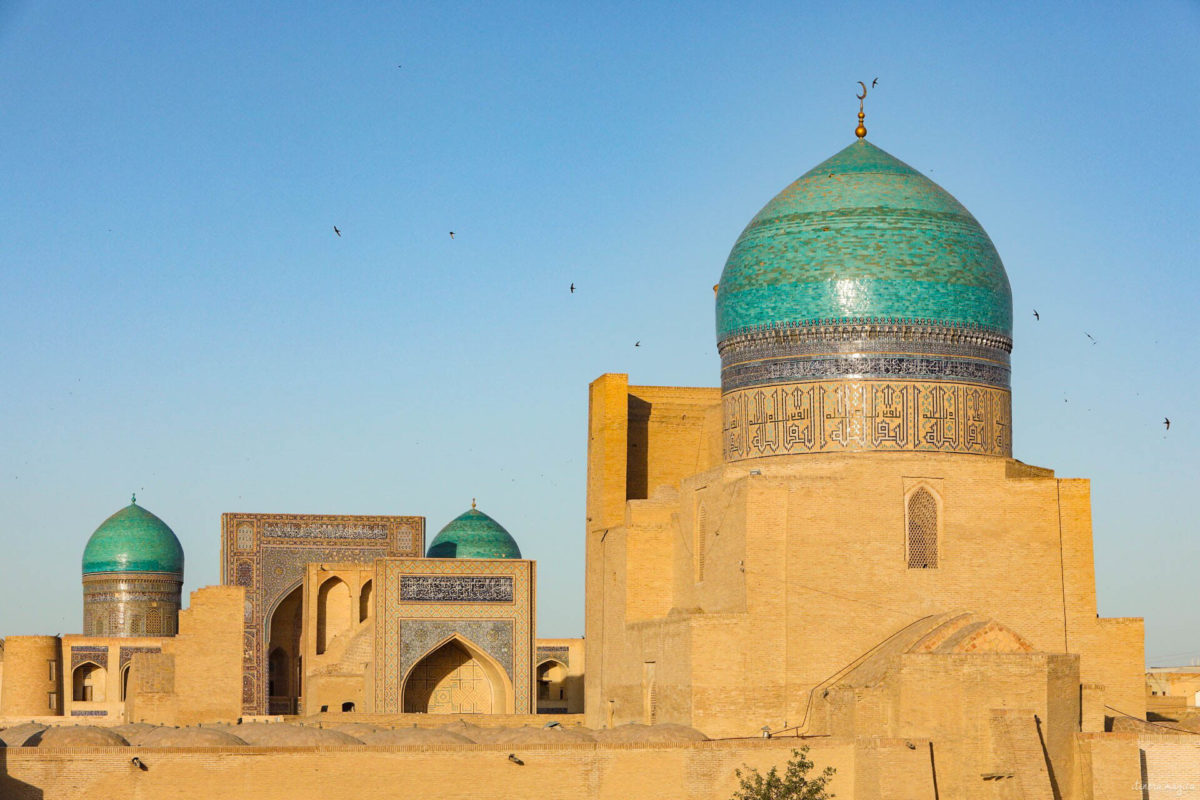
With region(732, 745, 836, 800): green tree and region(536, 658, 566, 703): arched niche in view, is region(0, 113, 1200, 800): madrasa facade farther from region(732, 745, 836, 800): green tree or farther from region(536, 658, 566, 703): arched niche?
region(536, 658, 566, 703): arched niche

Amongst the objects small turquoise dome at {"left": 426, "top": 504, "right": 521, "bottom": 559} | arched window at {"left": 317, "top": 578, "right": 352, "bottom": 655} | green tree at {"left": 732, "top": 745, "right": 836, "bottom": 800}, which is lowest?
green tree at {"left": 732, "top": 745, "right": 836, "bottom": 800}

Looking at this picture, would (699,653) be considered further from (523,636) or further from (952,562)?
(523,636)

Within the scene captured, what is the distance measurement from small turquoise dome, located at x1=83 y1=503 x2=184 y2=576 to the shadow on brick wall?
2292 cm

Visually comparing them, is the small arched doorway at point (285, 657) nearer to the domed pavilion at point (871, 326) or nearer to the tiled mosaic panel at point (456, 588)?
the tiled mosaic panel at point (456, 588)

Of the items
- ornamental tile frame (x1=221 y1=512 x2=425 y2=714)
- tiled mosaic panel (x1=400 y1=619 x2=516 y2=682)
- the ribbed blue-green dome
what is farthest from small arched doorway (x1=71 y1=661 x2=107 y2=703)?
the ribbed blue-green dome

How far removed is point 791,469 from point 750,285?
197 cm

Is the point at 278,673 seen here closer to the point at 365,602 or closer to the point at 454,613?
the point at 365,602

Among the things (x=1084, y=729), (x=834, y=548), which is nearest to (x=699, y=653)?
(x=834, y=548)

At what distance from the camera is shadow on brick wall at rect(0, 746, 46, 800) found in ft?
43.0

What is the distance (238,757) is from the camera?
13.7 meters

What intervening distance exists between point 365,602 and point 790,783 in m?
14.7

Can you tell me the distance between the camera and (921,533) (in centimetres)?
1692

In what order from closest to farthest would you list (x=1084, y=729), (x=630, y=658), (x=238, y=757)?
1. (x=238, y=757)
2. (x=1084, y=729)
3. (x=630, y=658)

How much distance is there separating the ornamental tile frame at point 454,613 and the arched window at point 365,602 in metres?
3.18
